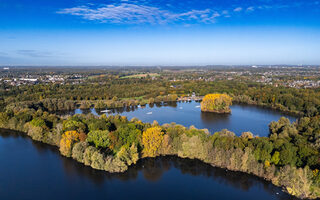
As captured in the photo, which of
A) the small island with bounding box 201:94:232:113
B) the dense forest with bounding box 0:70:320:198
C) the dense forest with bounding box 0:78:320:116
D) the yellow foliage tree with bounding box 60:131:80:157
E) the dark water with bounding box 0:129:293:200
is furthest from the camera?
the dense forest with bounding box 0:78:320:116

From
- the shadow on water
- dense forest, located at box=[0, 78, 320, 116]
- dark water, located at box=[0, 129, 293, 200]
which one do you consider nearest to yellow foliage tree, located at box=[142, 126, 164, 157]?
dark water, located at box=[0, 129, 293, 200]

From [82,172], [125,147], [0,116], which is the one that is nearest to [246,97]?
[125,147]

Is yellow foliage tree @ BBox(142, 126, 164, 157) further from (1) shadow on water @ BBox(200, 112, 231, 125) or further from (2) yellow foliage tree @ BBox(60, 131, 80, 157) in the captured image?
(1) shadow on water @ BBox(200, 112, 231, 125)

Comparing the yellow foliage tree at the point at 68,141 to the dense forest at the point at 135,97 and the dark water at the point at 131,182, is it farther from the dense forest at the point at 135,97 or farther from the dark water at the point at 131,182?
the dense forest at the point at 135,97

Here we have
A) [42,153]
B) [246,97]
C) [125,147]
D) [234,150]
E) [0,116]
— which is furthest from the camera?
[246,97]

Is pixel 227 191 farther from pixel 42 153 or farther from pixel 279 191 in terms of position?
pixel 42 153

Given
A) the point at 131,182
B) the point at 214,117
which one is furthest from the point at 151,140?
the point at 214,117

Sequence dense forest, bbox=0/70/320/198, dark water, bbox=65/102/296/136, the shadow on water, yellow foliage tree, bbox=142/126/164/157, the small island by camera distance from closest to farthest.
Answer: dense forest, bbox=0/70/320/198
yellow foliage tree, bbox=142/126/164/157
dark water, bbox=65/102/296/136
the shadow on water
the small island

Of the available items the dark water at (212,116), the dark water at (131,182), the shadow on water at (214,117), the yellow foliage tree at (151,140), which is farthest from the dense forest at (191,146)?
the shadow on water at (214,117)
